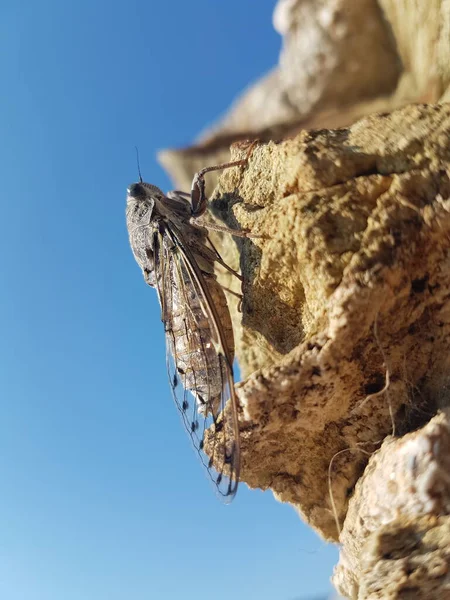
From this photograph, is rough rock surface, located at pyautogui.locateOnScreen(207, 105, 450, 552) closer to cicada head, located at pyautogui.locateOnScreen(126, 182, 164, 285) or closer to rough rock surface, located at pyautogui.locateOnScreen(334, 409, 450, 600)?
rough rock surface, located at pyautogui.locateOnScreen(334, 409, 450, 600)

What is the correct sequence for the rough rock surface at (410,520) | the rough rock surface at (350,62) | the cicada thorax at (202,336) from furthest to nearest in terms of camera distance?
the cicada thorax at (202,336) → the rough rock surface at (350,62) → the rough rock surface at (410,520)

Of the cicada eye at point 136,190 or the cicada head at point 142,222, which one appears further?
the cicada eye at point 136,190

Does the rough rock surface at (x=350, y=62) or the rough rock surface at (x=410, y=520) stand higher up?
the rough rock surface at (x=350, y=62)

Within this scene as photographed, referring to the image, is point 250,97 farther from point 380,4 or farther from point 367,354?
point 367,354

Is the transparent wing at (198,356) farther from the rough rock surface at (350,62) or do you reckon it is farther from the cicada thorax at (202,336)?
the rough rock surface at (350,62)

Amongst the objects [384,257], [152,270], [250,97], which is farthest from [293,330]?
[152,270]

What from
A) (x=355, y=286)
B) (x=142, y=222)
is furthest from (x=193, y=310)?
(x=355, y=286)

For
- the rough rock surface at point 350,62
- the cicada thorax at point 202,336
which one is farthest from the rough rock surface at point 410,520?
the rough rock surface at point 350,62
